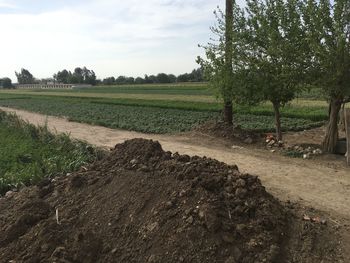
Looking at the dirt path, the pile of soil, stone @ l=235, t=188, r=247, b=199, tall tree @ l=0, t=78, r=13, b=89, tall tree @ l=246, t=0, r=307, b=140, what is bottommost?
tall tree @ l=0, t=78, r=13, b=89

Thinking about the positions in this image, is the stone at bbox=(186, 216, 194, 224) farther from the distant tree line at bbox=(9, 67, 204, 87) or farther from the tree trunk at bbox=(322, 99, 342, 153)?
the distant tree line at bbox=(9, 67, 204, 87)

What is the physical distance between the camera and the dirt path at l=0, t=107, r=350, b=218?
8.31m

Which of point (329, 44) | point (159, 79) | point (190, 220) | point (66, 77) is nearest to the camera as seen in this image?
point (190, 220)

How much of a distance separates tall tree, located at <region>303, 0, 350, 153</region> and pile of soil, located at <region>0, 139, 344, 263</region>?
4.56m

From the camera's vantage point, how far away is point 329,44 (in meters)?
11.3

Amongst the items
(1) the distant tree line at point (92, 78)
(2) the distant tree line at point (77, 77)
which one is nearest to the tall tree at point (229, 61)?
(1) the distant tree line at point (92, 78)

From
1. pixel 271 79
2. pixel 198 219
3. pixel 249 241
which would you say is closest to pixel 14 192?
pixel 198 219

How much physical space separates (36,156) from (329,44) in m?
7.87

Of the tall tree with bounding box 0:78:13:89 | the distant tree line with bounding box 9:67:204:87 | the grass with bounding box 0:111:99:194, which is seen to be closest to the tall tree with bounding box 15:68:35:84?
the distant tree line with bounding box 9:67:204:87

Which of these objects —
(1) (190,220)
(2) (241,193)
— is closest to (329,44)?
(2) (241,193)

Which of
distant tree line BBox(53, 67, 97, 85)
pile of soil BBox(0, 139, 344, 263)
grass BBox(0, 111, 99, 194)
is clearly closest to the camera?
pile of soil BBox(0, 139, 344, 263)

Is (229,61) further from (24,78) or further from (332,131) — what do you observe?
(24,78)

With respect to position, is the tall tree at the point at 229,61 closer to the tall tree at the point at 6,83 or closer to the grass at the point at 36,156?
the grass at the point at 36,156

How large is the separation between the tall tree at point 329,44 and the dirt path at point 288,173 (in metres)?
2.02
